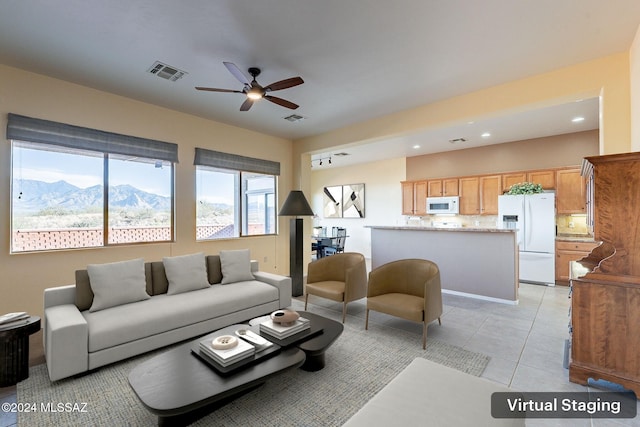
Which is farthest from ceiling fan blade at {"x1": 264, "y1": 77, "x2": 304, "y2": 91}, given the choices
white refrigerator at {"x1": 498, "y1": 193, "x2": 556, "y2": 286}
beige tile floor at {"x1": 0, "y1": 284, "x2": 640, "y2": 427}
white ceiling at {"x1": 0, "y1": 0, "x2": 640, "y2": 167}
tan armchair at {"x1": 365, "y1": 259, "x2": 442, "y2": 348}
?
white refrigerator at {"x1": 498, "y1": 193, "x2": 556, "y2": 286}

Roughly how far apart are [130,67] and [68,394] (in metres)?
3.13

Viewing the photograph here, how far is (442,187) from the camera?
23.4 ft

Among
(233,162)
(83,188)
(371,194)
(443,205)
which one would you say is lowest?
(443,205)

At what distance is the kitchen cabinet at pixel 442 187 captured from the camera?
6.94 m

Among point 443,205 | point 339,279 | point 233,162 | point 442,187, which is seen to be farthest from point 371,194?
point 339,279

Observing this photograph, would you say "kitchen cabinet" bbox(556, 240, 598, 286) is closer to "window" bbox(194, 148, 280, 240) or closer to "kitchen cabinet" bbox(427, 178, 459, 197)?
"kitchen cabinet" bbox(427, 178, 459, 197)

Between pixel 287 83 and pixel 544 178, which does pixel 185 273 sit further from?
pixel 544 178

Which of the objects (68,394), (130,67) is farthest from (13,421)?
(130,67)

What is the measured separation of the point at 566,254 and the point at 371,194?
4.78 meters

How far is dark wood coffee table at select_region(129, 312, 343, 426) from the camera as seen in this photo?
1566mm

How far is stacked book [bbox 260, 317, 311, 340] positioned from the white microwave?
5539mm

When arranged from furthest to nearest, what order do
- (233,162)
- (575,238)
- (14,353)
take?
(575,238) < (233,162) < (14,353)

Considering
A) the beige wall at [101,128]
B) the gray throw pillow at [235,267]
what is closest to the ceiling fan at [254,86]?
the beige wall at [101,128]

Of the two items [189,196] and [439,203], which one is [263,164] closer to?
[189,196]
